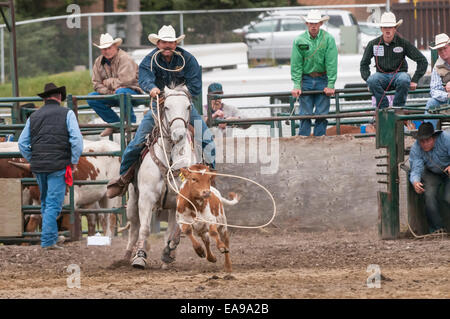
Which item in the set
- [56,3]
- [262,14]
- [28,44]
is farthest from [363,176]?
[56,3]

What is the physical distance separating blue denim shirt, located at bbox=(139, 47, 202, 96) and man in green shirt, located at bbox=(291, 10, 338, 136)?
10.7ft

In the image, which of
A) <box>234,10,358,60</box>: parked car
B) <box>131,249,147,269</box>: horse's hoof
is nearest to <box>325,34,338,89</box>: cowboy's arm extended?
<box>131,249,147,269</box>: horse's hoof

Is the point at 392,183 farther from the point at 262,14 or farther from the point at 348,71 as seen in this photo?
the point at 262,14

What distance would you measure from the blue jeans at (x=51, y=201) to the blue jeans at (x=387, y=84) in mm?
4625

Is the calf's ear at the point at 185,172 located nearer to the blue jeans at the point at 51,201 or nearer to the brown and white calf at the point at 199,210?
the brown and white calf at the point at 199,210

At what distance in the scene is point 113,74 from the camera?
1461 cm

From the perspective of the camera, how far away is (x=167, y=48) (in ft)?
37.1

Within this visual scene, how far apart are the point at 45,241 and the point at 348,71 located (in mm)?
10400

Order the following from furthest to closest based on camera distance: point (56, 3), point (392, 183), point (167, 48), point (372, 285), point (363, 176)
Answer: point (56, 3) < point (363, 176) < point (392, 183) < point (167, 48) < point (372, 285)

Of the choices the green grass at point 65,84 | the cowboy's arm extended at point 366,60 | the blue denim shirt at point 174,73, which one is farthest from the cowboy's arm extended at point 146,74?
the green grass at point 65,84

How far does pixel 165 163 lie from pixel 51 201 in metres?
2.14

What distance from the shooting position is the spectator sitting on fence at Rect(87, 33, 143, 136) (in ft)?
47.0

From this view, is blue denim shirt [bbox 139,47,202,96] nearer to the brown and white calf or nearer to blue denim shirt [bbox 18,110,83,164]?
blue denim shirt [bbox 18,110,83,164]

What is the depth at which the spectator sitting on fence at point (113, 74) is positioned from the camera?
14.3m
